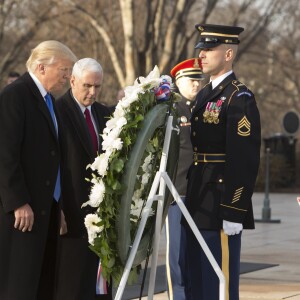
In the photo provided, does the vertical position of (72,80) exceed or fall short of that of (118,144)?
it exceeds it

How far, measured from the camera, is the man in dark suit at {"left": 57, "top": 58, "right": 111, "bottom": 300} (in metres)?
6.81

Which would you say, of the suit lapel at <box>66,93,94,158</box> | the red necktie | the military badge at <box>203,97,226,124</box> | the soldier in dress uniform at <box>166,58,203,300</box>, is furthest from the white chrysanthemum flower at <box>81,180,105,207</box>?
the soldier in dress uniform at <box>166,58,203,300</box>

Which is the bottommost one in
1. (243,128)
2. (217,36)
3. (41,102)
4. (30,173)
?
(30,173)

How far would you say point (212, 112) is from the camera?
6.22 m

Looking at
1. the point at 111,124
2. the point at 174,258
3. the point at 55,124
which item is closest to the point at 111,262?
the point at 111,124

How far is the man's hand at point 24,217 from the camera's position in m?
6.13

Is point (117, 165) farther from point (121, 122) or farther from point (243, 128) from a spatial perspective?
point (243, 128)

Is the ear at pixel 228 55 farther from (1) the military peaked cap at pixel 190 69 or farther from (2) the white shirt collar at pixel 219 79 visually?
(1) the military peaked cap at pixel 190 69

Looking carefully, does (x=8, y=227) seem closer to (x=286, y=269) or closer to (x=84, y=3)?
(x=286, y=269)

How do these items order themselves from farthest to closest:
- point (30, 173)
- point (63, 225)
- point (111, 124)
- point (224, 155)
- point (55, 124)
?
point (63, 225) < point (55, 124) < point (30, 173) < point (224, 155) < point (111, 124)

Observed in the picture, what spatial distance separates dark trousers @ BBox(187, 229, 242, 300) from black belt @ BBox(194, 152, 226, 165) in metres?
0.41

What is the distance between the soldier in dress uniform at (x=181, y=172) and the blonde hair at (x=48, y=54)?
5.43 feet

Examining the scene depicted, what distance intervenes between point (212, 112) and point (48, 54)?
1065mm

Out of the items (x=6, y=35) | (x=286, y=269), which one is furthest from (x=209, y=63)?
(x=6, y=35)
